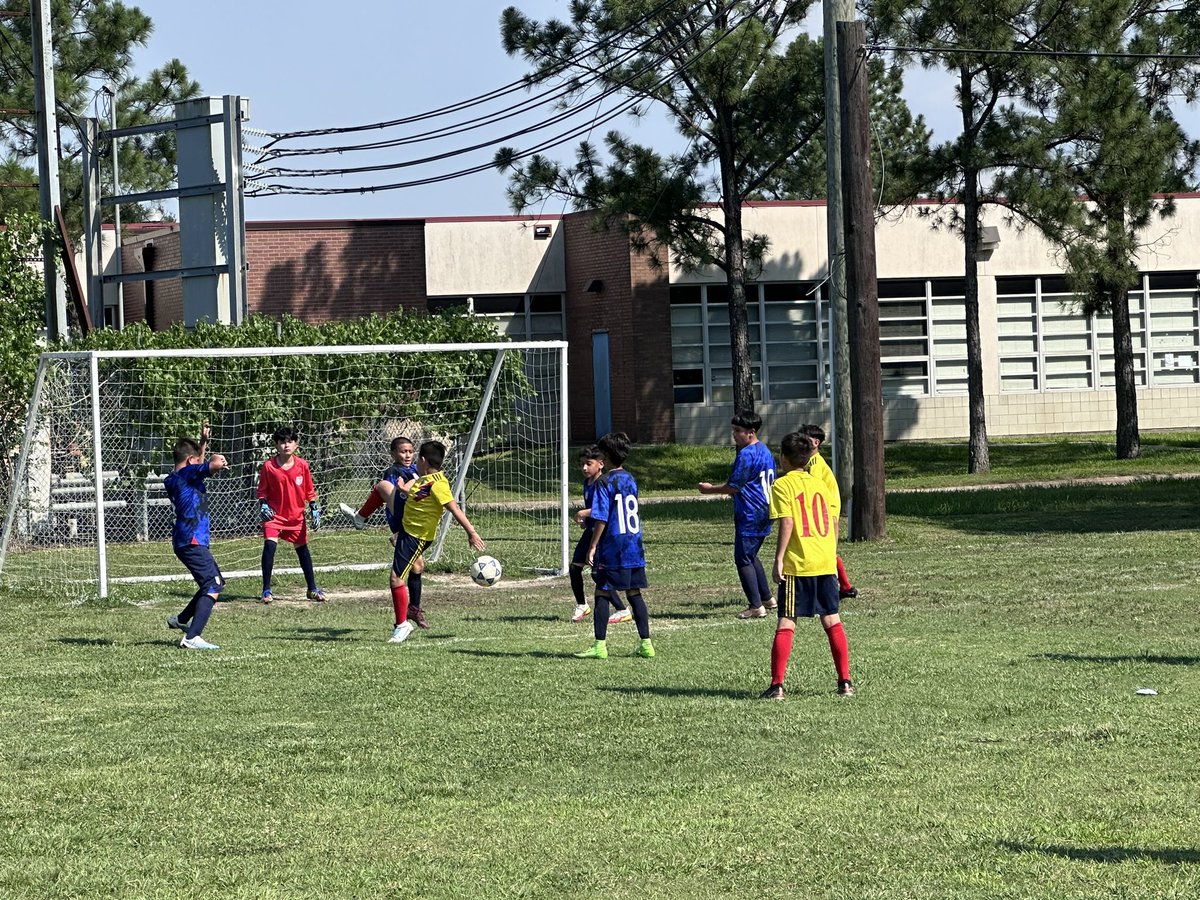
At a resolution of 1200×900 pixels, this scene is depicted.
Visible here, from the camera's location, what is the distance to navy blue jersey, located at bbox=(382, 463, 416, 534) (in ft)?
46.2

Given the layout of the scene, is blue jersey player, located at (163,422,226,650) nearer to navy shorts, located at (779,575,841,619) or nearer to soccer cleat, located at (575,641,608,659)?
soccer cleat, located at (575,641,608,659)

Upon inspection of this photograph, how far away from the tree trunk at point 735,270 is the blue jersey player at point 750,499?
61.2ft

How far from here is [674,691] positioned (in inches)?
406

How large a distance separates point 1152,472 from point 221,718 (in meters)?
24.2

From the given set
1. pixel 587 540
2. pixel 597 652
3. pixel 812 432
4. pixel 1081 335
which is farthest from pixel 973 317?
pixel 597 652

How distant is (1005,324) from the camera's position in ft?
129

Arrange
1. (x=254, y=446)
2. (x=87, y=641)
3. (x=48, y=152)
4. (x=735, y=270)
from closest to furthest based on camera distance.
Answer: (x=87, y=641), (x=48, y=152), (x=254, y=446), (x=735, y=270)

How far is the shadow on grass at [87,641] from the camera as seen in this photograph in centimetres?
1334

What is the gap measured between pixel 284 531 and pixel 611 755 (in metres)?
8.43

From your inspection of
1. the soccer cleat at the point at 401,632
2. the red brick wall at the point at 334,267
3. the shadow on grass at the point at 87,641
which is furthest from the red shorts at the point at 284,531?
the red brick wall at the point at 334,267

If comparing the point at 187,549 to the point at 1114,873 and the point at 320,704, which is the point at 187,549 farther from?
the point at 1114,873

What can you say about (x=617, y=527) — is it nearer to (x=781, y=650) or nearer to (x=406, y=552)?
(x=406, y=552)

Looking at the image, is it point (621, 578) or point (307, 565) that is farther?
point (307, 565)

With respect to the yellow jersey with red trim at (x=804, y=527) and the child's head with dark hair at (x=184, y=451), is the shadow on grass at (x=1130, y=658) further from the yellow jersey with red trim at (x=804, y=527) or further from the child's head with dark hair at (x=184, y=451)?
the child's head with dark hair at (x=184, y=451)
